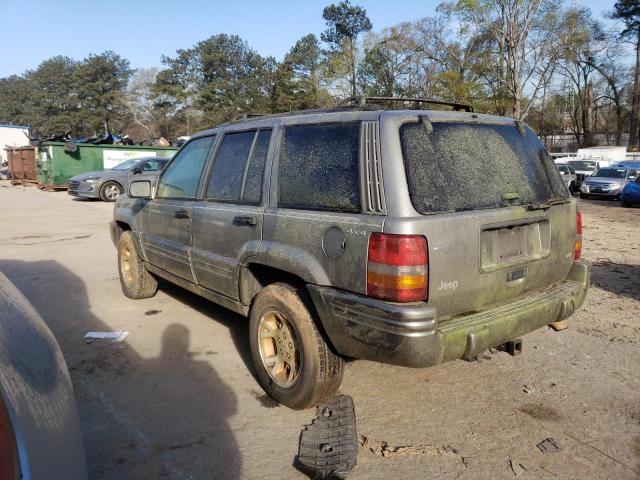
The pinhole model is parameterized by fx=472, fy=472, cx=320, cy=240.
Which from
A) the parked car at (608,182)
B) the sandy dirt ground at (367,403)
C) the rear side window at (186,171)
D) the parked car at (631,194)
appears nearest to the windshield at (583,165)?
the parked car at (608,182)

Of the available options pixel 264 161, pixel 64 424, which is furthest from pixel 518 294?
pixel 64 424

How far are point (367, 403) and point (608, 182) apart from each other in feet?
68.0

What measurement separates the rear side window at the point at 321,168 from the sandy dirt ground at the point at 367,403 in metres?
1.43

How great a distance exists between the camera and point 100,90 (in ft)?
220

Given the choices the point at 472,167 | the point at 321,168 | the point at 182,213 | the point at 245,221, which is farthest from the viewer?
the point at 182,213

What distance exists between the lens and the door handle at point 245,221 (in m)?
3.33

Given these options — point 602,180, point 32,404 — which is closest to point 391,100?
point 32,404

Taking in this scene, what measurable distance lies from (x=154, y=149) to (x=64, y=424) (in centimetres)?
2123

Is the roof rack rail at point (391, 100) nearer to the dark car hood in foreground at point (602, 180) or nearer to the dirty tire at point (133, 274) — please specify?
the dirty tire at point (133, 274)

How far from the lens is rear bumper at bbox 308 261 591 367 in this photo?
96.7 inches

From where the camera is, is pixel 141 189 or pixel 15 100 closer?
pixel 141 189

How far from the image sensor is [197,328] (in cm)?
467

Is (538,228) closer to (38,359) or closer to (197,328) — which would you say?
(38,359)

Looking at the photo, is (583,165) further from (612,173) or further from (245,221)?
(245,221)
